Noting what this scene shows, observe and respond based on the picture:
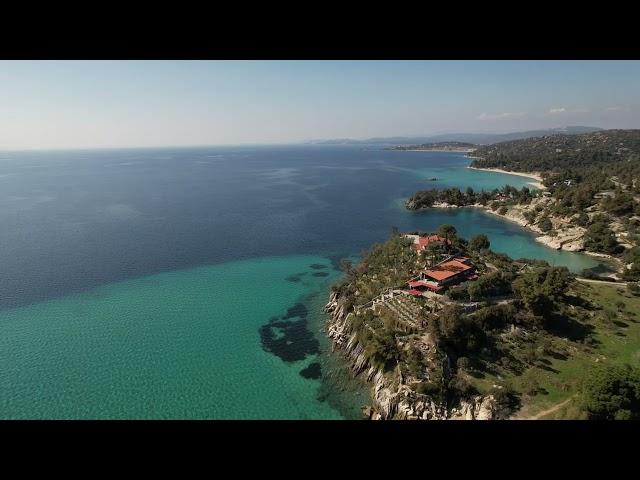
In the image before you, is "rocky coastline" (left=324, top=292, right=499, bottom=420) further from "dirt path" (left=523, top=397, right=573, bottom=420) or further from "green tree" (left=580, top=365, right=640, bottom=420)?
"green tree" (left=580, top=365, right=640, bottom=420)

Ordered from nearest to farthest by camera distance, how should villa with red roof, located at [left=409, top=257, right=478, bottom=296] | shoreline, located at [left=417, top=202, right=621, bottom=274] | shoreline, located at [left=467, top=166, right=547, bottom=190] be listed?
villa with red roof, located at [left=409, top=257, right=478, bottom=296], shoreline, located at [left=417, top=202, right=621, bottom=274], shoreline, located at [left=467, top=166, right=547, bottom=190]

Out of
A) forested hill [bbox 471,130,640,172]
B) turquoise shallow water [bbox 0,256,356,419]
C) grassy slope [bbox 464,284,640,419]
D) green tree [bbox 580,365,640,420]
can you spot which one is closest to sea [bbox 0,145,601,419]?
turquoise shallow water [bbox 0,256,356,419]

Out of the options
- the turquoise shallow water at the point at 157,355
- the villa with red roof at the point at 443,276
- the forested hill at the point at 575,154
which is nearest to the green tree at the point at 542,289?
the villa with red roof at the point at 443,276

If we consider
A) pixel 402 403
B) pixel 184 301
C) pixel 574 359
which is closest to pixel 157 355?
pixel 184 301

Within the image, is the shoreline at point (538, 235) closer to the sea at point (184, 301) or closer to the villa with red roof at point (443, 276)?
the sea at point (184, 301)

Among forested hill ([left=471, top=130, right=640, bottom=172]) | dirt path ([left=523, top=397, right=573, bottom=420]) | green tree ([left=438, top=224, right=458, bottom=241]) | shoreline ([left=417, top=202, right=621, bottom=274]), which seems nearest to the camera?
dirt path ([left=523, top=397, right=573, bottom=420])

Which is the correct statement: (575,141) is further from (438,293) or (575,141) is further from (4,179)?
(4,179)
